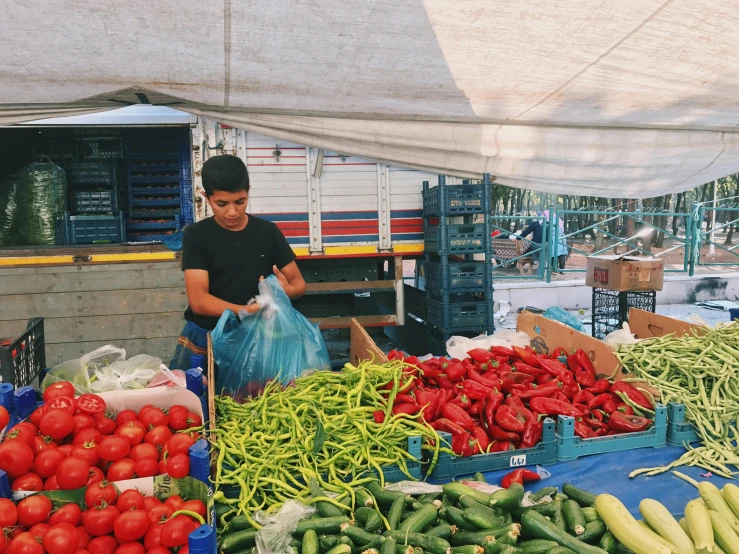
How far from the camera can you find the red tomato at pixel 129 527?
1703 millimetres

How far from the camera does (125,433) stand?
2145 millimetres

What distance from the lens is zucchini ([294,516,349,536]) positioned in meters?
1.95

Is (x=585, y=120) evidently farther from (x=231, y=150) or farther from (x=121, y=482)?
(x=121, y=482)

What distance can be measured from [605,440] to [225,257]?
8.04 feet

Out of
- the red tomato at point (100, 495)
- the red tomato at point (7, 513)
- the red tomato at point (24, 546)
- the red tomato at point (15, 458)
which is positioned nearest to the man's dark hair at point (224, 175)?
the red tomato at point (15, 458)

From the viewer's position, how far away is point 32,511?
174cm

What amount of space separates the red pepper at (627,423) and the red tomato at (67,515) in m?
2.68

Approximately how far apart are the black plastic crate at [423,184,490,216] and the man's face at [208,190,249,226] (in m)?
3.69

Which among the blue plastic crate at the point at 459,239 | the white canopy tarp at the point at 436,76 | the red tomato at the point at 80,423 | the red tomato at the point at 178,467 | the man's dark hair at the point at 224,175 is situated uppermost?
the white canopy tarp at the point at 436,76

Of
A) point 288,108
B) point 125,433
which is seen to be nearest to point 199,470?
point 125,433

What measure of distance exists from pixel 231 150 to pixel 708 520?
6070mm

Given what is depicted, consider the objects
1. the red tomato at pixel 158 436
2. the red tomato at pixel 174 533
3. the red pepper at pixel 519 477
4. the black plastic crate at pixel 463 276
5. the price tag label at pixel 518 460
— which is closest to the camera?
the red tomato at pixel 174 533

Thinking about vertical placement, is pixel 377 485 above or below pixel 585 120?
below

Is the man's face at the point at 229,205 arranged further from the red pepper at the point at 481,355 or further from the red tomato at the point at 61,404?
the red pepper at the point at 481,355
